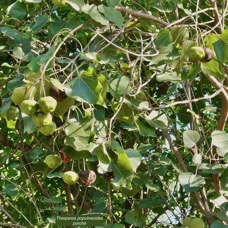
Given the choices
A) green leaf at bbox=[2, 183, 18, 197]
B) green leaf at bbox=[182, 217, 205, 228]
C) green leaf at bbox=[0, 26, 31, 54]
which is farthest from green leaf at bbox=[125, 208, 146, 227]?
green leaf at bbox=[0, 26, 31, 54]

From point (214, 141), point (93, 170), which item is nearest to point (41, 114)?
point (93, 170)

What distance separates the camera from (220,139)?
2.09 meters

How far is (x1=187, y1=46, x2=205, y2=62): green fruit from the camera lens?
5.62 feet

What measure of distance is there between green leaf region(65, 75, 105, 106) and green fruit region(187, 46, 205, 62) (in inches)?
11.7

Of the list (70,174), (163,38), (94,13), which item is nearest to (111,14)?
(94,13)

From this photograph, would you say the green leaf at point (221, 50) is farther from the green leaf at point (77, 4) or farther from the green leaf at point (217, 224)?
the green leaf at point (217, 224)

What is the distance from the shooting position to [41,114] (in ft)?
4.85

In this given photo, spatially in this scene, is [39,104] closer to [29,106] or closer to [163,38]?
[29,106]

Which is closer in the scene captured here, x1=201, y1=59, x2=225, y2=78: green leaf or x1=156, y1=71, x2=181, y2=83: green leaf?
x1=201, y1=59, x2=225, y2=78: green leaf

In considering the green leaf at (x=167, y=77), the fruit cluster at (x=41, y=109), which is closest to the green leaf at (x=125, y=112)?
the green leaf at (x=167, y=77)

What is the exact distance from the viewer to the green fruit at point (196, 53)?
171 cm

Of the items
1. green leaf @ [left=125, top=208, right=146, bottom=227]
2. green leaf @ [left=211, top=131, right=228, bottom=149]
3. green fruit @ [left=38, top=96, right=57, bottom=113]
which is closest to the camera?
green fruit @ [left=38, top=96, right=57, bottom=113]

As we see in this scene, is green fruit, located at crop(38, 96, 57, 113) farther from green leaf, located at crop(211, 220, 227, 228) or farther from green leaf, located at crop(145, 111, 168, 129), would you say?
green leaf, located at crop(211, 220, 227, 228)

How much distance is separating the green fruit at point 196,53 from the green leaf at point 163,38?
0.12 m
